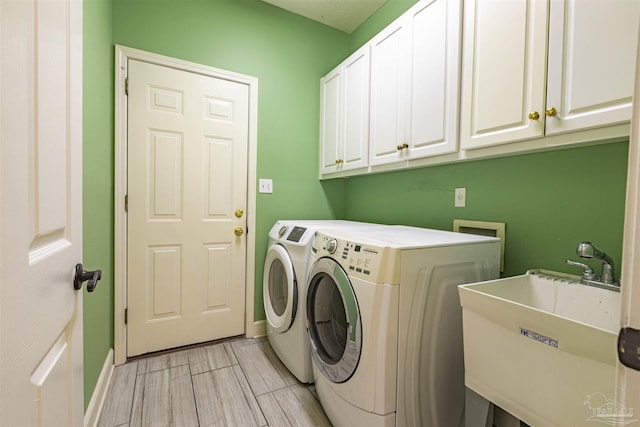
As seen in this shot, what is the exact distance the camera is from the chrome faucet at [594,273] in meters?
1.00

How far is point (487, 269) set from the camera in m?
1.35

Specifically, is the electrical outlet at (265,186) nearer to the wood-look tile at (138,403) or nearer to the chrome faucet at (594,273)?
the wood-look tile at (138,403)

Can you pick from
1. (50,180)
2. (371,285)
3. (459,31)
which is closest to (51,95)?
(50,180)

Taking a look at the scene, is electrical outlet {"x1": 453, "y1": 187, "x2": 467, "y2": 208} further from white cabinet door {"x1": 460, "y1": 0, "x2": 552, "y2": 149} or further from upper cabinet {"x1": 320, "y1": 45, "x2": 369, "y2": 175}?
upper cabinet {"x1": 320, "y1": 45, "x2": 369, "y2": 175}

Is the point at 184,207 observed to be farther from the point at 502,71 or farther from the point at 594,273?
the point at 594,273

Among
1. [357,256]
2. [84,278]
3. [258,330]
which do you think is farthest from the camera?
[258,330]

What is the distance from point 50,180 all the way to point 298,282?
4.28 ft

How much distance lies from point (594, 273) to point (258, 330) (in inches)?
84.3

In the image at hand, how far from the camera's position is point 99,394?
4.80 ft

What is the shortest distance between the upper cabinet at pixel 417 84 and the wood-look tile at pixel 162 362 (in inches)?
75.3

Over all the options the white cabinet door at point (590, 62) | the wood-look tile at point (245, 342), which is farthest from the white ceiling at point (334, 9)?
the wood-look tile at point (245, 342)

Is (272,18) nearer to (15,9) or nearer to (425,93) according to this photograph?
(425,93)

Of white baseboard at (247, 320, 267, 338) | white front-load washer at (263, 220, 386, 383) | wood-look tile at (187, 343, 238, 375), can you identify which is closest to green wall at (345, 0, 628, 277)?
white front-load washer at (263, 220, 386, 383)

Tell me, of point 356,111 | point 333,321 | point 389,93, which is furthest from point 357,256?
point 356,111
